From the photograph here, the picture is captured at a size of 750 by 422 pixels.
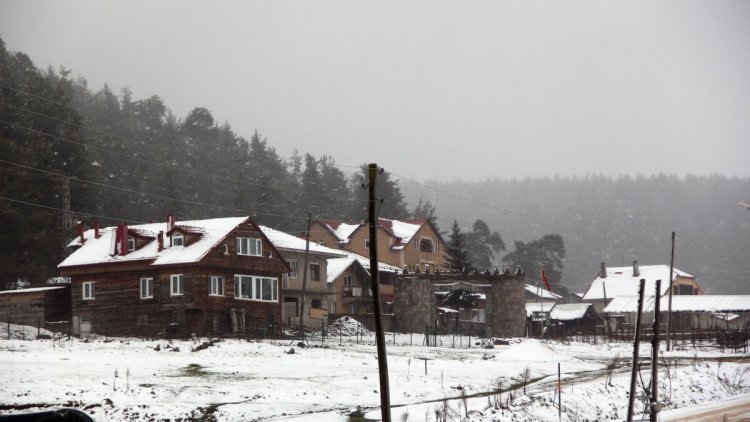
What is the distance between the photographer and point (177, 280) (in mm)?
65375

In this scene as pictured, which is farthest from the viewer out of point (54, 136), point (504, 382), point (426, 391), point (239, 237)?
point (54, 136)

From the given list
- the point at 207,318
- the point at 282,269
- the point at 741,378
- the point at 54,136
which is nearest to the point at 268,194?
the point at 54,136

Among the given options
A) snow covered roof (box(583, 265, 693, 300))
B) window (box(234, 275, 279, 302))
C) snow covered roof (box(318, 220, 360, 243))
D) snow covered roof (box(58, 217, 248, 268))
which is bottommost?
snow covered roof (box(583, 265, 693, 300))

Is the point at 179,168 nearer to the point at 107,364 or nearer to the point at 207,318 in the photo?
the point at 207,318

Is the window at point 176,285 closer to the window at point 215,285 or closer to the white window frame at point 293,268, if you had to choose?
the window at point 215,285

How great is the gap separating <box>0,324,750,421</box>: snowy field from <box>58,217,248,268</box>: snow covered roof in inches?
358

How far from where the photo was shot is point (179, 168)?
125688 mm

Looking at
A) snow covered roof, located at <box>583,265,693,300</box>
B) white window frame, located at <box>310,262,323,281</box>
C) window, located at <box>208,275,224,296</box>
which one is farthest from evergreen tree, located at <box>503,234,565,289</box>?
window, located at <box>208,275,224,296</box>

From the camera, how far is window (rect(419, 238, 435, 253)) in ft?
356

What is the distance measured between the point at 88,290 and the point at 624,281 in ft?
254

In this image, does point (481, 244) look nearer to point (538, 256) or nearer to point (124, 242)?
point (538, 256)

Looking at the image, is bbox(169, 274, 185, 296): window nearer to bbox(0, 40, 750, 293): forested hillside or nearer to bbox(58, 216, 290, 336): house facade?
bbox(58, 216, 290, 336): house facade

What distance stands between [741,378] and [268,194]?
242 ft

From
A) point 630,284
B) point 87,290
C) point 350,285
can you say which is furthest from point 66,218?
point 630,284
